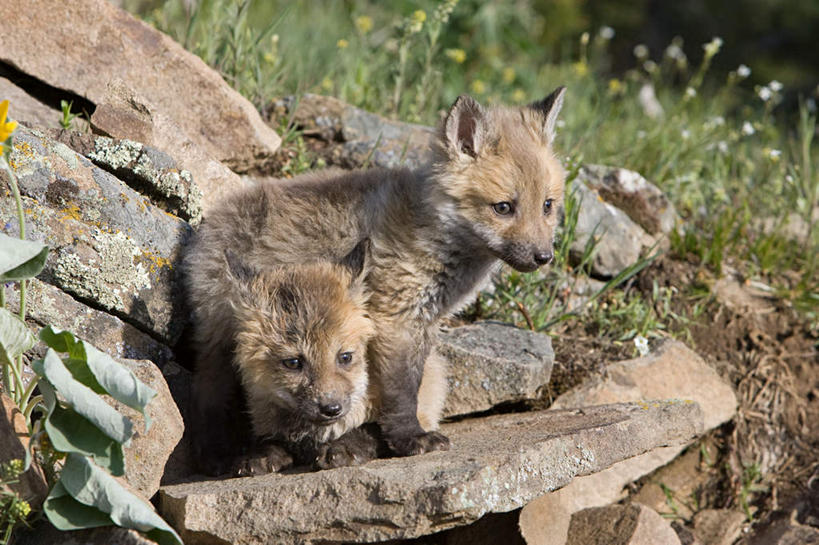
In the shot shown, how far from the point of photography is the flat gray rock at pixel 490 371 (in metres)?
5.14

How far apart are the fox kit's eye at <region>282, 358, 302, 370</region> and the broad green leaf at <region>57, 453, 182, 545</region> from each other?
0.93m

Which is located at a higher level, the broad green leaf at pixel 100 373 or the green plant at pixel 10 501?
the broad green leaf at pixel 100 373

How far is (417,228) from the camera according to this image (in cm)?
467

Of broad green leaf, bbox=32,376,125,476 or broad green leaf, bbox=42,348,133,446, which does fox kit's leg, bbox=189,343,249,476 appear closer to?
broad green leaf, bbox=32,376,125,476

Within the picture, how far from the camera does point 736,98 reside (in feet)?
36.1

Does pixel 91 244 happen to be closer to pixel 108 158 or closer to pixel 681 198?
pixel 108 158

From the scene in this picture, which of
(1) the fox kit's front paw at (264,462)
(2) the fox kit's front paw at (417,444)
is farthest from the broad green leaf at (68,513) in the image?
(2) the fox kit's front paw at (417,444)

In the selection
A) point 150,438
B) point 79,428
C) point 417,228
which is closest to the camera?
point 79,428

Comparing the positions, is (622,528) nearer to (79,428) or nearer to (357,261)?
(357,261)

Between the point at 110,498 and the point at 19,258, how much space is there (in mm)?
1060

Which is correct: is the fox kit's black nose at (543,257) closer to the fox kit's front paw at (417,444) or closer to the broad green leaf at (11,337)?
the fox kit's front paw at (417,444)

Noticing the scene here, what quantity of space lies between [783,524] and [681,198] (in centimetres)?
302

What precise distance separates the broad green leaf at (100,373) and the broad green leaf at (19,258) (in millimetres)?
274

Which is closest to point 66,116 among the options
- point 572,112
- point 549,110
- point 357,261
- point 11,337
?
point 11,337
